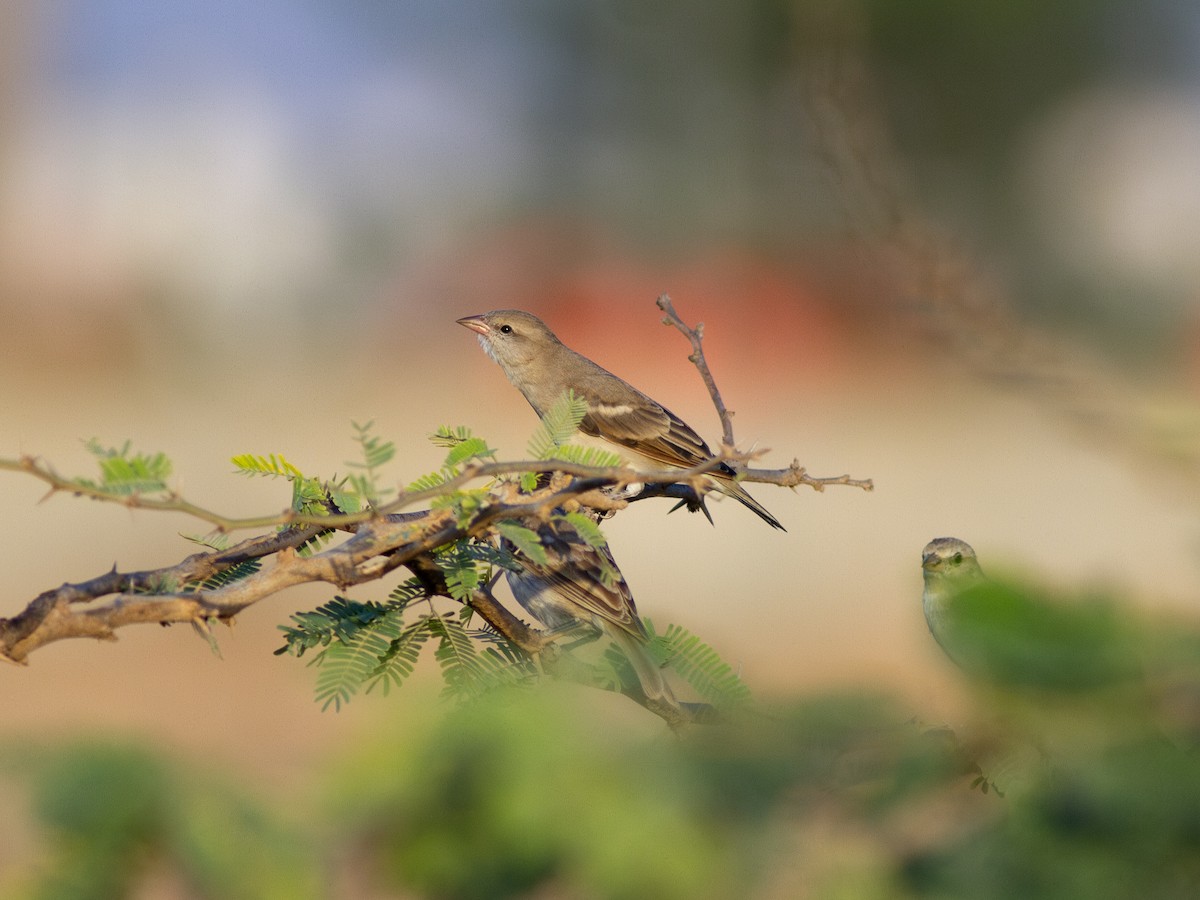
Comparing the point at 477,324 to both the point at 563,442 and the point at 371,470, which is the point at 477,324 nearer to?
the point at 563,442

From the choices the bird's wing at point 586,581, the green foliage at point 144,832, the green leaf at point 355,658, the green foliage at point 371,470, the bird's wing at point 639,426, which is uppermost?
the bird's wing at point 639,426

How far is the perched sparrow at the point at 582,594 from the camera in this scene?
220cm

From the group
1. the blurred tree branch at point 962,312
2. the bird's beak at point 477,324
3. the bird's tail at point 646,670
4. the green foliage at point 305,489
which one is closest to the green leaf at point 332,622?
the green foliage at point 305,489

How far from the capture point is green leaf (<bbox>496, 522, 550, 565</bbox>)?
1812 mm

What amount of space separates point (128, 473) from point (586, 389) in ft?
18.8

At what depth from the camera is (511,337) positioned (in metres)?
7.55

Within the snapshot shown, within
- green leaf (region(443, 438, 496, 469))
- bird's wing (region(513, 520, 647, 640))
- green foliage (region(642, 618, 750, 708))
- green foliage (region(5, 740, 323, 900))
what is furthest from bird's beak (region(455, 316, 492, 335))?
green foliage (region(5, 740, 323, 900))

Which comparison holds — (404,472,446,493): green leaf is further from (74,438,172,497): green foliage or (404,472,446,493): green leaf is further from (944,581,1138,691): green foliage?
(944,581,1138,691): green foliage

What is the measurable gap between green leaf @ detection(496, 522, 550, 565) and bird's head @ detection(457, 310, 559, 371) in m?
5.62

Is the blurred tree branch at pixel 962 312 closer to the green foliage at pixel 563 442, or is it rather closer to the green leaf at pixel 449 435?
the green foliage at pixel 563 442

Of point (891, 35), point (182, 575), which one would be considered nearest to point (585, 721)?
point (182, 575)

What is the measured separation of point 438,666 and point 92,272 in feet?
70.8

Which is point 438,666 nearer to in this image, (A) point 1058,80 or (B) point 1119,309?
(B) point 1119,309

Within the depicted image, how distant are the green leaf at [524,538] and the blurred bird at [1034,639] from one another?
3.14 ft
